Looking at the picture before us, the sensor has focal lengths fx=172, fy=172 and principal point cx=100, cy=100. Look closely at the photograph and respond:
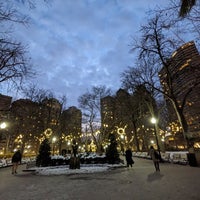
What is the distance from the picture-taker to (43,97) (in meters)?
35.2

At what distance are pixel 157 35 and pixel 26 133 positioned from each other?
30.6 m

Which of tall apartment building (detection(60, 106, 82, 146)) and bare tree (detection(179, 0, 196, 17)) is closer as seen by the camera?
bare tree (detection(179, 0, 196, 17))

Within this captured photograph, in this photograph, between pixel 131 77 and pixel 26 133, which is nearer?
Answer: pixel 131 77

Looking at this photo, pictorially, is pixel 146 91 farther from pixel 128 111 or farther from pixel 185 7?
pixel 185 7

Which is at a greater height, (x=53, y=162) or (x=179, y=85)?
(x=179, y=85)

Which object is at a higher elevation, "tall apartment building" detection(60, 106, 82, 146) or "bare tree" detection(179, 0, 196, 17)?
"tall apartment building" detection(60, 106, 82, 146)

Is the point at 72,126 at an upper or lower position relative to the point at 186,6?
upper

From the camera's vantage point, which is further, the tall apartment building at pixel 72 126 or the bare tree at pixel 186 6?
the tall apartment building at pixel 72 126

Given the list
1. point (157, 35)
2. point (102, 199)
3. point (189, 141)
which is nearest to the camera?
point (102, 199)

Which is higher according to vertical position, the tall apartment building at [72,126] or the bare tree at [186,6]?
the tall apartment building at [72,126]

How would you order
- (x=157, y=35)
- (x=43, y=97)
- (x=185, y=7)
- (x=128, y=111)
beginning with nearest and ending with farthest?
(x=185, y=7), (x=157, y=35), (x=43, y=97), (x=128, y=111)

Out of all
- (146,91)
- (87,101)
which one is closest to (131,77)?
(146,91)

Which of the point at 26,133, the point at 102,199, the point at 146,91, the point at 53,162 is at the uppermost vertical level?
the point at 146,91

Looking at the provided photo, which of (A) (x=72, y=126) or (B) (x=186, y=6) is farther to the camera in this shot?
(A) (x=72, y=126)
